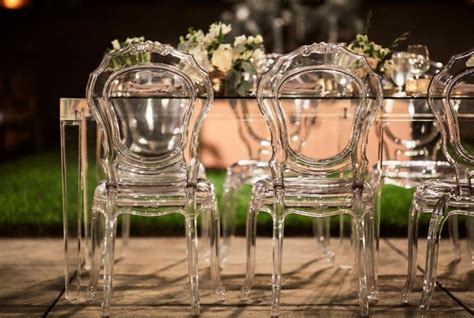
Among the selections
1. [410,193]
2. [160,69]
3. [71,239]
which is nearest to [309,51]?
[160,69]

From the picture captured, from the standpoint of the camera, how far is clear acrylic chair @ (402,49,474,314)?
8.80 feet

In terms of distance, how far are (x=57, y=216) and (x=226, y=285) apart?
170 cm

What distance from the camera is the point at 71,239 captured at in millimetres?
3066

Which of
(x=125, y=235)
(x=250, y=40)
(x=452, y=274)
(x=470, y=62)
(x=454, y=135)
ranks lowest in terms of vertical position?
(x=452, y=274)

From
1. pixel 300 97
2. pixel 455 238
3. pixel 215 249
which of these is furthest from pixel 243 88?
pixel 455 238

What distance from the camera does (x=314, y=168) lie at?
2.81 metres

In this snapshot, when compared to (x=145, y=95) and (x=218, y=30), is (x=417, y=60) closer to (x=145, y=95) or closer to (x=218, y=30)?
(x=218, y=30)

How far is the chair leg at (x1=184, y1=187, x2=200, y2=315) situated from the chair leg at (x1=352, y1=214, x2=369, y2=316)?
528 mm

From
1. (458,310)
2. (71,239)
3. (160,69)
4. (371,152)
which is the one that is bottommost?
(458,310)

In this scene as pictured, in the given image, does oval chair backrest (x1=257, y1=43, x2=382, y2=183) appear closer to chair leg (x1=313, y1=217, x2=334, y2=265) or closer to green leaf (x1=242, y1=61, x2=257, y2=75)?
green leaf (x1=242, y1=61, x2=257, y2=75)

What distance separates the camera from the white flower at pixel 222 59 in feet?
10.9

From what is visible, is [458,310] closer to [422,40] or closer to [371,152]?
[371,152]

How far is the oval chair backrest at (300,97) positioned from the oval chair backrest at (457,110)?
20 cm

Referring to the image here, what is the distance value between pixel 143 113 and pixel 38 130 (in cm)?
428
